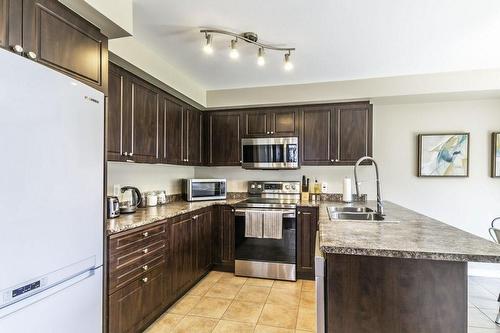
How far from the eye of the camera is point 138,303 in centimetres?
212

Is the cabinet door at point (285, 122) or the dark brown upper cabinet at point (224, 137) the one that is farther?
the dark brown upper cabinet at point (224, 137)

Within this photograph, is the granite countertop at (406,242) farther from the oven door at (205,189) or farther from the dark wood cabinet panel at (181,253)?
the oven door at (205,189)

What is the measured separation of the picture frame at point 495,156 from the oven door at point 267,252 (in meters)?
2.58

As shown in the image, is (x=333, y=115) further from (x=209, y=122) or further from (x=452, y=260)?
(x=452, y=260)

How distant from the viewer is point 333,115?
3.69 meters

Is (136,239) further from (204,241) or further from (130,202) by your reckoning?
(204,241)

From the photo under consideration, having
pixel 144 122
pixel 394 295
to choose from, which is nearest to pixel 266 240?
pixel 144 122

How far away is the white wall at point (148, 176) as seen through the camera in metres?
2.69

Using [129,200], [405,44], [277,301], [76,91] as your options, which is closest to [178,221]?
[129,200]

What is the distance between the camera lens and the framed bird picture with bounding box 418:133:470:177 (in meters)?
3.53

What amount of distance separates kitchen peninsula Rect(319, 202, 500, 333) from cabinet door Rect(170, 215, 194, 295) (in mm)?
1644

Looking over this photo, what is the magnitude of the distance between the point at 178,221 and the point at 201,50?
66.1 inches

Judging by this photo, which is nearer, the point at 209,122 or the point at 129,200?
the point at 129,200


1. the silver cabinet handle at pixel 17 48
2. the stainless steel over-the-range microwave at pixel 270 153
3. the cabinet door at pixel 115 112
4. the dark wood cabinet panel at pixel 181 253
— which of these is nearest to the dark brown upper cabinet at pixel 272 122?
the stainless steel over-the-range microwave at pixel 270 153
